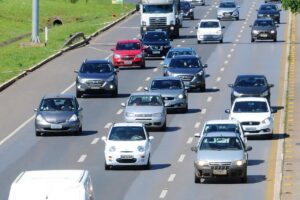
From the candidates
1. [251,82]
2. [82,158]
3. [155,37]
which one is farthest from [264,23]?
[82,158]

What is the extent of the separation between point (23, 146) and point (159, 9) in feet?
153

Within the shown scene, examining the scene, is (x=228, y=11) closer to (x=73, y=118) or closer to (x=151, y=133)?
(x=151, y=133)

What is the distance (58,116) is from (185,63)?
1716 cm

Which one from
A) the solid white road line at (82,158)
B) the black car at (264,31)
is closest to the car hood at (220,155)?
the solid white road line at (82,158)

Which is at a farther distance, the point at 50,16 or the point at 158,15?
the point at 50,16

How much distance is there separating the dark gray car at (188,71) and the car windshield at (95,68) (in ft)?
11.4

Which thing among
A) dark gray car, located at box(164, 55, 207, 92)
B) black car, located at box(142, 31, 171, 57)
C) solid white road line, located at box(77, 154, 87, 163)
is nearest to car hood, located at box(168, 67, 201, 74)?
dark gray car, located at box(164, 55, 207, 92)

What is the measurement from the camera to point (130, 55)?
7856 cm

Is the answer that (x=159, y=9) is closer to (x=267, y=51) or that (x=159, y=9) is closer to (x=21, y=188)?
(x=267, y=51)

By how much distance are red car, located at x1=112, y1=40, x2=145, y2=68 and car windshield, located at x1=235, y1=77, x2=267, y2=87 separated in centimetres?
1644

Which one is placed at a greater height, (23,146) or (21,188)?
(21,188)

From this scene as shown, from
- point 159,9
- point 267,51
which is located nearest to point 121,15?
point 159,9

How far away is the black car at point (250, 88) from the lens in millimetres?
61469

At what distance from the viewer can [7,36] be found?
393 feet
